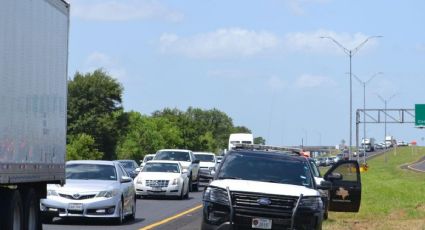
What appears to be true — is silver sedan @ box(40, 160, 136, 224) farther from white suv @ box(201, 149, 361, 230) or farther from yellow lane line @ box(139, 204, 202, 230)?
white suv @ box(201, 149, 361, 230)

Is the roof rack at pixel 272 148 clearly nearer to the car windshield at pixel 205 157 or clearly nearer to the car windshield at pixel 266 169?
the car windshield at pixel 266 169

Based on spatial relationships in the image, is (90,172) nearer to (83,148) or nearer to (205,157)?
(205,157)

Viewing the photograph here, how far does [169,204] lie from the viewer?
34781mm

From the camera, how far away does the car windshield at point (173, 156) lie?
45469 millimetres

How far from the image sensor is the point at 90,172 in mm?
24375

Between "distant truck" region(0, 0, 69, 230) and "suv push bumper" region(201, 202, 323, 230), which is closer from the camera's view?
"distant truck" region(0, 0, 69, 230)

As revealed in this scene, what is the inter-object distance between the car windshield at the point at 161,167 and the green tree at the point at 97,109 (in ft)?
161

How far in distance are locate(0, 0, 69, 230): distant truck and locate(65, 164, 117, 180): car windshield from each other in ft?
20.4

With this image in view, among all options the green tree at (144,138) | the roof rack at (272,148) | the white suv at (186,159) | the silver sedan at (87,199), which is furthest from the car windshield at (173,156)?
the green tree at (144,138)

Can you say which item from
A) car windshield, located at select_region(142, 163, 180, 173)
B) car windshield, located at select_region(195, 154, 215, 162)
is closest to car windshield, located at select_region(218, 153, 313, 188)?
car windshield, located at select_region(142, 163, 180, 173)

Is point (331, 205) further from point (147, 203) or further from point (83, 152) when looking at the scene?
point (83, 152)

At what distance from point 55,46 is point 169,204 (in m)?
18.6

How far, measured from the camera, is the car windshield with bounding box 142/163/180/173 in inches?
1516

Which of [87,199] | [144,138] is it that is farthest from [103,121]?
[87,199]
